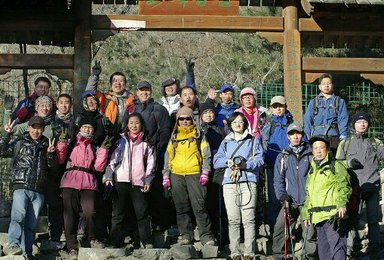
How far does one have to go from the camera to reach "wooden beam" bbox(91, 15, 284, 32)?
12.5 metres

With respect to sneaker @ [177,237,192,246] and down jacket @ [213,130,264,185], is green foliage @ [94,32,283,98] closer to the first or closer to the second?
down jacket @ [213,130,264,185]

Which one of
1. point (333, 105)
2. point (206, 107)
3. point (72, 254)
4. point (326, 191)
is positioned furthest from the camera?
point (333, 105)

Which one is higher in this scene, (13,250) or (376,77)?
(376,77)

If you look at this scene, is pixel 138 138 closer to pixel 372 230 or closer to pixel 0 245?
pixel 0 245

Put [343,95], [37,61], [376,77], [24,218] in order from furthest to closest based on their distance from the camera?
1. [343,95]
2. [376,77]
3. [37,61]
4. [24,218]

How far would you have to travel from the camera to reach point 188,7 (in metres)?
12.7

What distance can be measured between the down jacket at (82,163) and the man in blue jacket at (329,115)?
9.30ft

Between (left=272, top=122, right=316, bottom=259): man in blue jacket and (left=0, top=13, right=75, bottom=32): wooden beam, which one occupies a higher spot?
(left=0, top=13, right=75, bottom=32): wooden beam

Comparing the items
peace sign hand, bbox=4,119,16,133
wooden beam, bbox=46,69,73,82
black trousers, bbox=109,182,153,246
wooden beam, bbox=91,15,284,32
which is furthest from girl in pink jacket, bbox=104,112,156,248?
wooden beam, bbox=91,15,284,32

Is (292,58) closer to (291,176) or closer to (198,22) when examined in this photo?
(198,22)

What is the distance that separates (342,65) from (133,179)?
14.9ft

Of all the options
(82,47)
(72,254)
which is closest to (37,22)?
(82,47)

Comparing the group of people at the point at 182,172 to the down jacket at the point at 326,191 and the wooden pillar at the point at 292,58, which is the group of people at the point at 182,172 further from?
the wooden pillar at the point at 292,58

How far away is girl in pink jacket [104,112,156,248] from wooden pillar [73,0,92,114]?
245 centimetres
